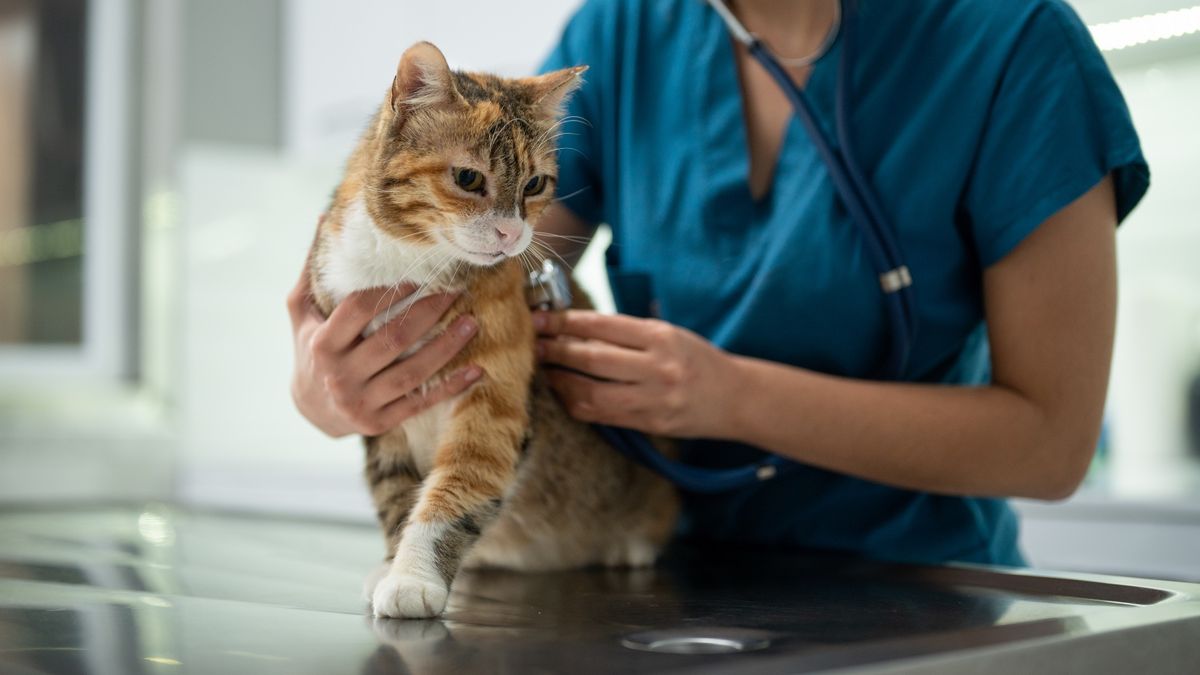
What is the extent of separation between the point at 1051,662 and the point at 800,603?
22 centimetres

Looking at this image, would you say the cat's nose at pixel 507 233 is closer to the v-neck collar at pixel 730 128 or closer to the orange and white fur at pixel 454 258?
the orange and white fur at pixel 454 258

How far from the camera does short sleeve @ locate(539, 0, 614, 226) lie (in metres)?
1.23

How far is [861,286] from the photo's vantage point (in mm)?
1031

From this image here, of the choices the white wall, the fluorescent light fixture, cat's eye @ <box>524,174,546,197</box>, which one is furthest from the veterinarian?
the white wall

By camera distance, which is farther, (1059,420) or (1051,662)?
(1059,420)

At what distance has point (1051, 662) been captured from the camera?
591 mm

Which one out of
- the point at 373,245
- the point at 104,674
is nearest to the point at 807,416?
the point at 373,245

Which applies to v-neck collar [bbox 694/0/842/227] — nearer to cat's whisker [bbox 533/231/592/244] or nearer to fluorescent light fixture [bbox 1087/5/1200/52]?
cat's whisker [bbox 533/231/592/244]

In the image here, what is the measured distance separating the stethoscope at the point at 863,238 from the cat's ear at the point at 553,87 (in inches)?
6.5

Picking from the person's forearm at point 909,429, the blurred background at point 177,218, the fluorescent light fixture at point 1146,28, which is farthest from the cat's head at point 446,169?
the blurred background at point 177,218

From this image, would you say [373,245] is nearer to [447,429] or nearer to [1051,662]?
[447,429]

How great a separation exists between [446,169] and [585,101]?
390 millimetres

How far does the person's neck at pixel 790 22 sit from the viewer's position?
3.75 feet

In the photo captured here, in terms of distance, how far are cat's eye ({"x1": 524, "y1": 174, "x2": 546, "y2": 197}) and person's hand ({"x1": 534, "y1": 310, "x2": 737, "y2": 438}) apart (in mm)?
122
